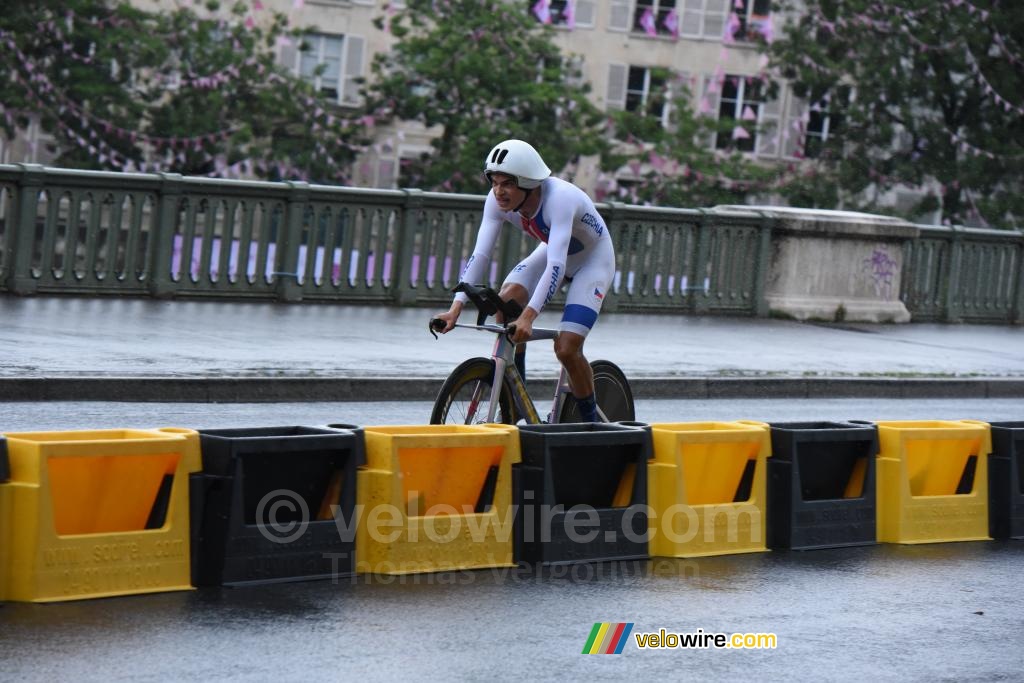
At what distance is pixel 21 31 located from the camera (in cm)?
4488

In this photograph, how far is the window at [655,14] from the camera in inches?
2404

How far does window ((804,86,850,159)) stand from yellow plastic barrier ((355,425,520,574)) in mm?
43827

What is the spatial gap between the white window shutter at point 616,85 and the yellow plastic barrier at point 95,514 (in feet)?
181

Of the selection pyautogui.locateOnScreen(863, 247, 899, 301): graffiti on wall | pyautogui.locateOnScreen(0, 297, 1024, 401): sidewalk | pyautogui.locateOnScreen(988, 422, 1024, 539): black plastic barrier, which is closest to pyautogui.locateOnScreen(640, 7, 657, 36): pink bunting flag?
pyautogui.locateOnScreen(863, 247, 899, 301): graffiti on wall

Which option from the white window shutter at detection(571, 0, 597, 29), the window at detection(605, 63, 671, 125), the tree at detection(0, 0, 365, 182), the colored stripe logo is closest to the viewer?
the colored stripe logo

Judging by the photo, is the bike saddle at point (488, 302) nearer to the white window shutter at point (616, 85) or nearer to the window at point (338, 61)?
the window at point (338, 61)

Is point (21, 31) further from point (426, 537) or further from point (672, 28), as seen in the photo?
point (426, 537)

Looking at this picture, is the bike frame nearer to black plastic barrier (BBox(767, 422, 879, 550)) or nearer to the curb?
black plastic barrier (BBox(767, 422, 879, 550))

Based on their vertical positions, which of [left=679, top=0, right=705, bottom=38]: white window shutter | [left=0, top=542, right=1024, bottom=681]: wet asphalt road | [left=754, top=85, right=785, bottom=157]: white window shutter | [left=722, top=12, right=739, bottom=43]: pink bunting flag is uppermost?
[left=679, top=0, right=705, bottom=38]: white window shutter

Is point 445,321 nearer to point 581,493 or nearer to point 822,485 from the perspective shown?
point 581,493

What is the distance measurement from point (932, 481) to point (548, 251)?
2163 mm

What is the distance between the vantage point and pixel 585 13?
Result: 198 ft

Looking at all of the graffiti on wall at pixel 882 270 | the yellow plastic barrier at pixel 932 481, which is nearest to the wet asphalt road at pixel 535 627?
the yellow plastic barrier at pixel 932 481

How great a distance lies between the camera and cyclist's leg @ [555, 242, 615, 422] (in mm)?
9180
